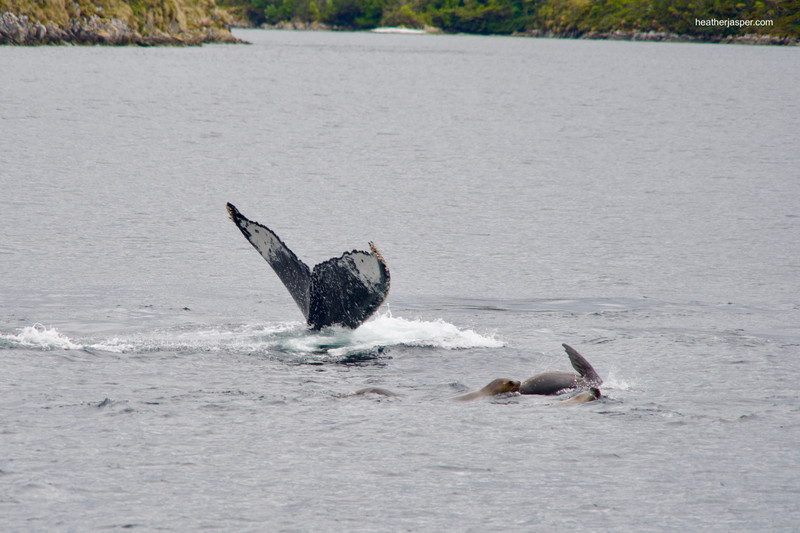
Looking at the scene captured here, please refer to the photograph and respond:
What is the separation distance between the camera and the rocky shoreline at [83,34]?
350ft

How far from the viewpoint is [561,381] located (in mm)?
10836

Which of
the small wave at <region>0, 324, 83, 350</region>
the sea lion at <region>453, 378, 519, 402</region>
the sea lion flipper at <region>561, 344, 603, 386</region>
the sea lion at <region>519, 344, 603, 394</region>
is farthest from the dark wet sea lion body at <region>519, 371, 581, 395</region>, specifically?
the small wave at <region>0, 324, 83, 350</region>

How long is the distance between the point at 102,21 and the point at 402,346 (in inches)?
4474

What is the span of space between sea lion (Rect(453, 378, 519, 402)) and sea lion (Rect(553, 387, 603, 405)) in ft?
1.80

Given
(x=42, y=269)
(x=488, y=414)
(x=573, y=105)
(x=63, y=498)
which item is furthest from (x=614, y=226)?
(x=573, y=105)

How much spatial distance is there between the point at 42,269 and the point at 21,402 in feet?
24.5

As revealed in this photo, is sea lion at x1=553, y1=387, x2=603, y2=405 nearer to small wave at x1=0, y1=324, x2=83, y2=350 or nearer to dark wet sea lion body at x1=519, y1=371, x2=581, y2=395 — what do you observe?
dark wet sea lion body at x1=519, y1=371, x2=581, y2=395

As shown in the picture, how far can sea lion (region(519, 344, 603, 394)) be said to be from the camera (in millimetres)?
10773

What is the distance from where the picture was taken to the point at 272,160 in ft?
124

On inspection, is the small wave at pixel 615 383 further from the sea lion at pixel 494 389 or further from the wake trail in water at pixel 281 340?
the wake trail in water at pixel 281 340

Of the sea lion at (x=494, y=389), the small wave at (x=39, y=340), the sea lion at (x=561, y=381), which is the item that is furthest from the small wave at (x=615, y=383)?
the small wave at (x=39, y=340)

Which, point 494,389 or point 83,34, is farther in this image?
point 83,34

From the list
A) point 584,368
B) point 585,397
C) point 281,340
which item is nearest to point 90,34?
point 281,340

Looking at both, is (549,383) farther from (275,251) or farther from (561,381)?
(275,251)
